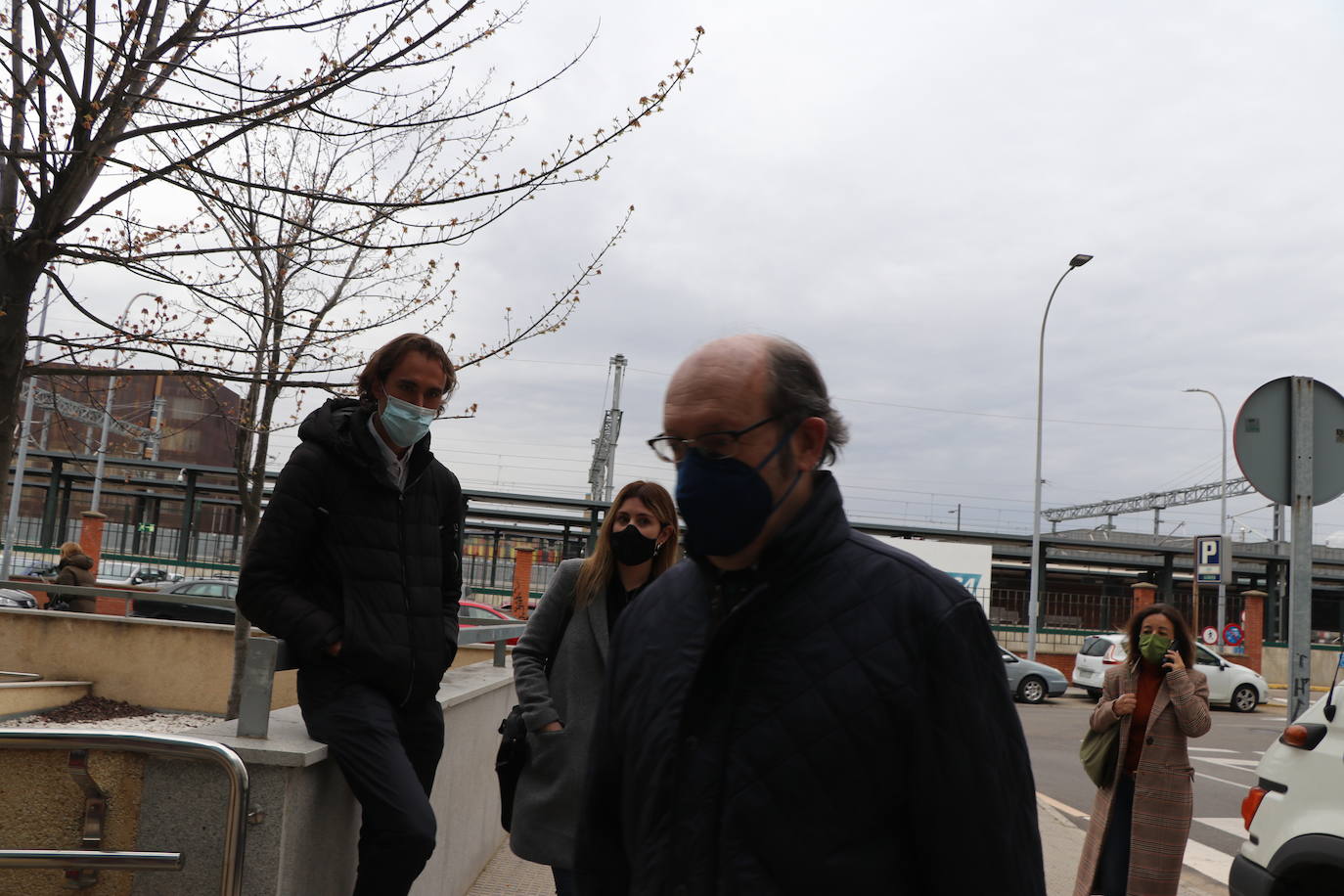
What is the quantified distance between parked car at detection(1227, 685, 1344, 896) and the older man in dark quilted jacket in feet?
12.5

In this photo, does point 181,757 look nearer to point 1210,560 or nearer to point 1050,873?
point 1050,873

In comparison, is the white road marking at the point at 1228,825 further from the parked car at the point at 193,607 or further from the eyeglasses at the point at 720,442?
→ the parked car at the point at 193,607

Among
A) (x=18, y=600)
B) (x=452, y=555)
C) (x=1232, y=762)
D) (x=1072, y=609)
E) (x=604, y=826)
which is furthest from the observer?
(x=1072, y=609)

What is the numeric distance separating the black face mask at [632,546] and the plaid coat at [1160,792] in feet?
10.2

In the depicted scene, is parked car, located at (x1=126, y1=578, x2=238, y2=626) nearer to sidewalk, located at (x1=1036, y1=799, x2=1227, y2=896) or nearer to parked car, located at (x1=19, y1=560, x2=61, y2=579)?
parked car, located at (x1=19, y1=560, x2=61, y2=579)

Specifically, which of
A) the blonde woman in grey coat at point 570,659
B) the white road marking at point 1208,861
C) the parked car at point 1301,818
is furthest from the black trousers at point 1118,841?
the blonde woman in grey coat at point 570,659

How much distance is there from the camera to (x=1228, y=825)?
1025cm

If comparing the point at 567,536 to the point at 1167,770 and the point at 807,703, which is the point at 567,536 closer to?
the point at 1167,770

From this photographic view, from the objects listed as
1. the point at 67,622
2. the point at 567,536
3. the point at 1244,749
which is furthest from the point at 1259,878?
the point at 567,536

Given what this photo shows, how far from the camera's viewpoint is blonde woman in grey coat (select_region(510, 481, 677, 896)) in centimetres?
359

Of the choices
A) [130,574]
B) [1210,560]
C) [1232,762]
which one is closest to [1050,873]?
[1232,762]

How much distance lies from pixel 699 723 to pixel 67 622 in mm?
11315

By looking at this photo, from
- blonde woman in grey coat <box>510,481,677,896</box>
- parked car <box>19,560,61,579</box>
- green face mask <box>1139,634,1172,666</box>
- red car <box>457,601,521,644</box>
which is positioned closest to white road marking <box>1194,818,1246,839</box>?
green face mask <box>1139,634,1172,666</box>

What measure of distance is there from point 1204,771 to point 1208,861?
6136mm
